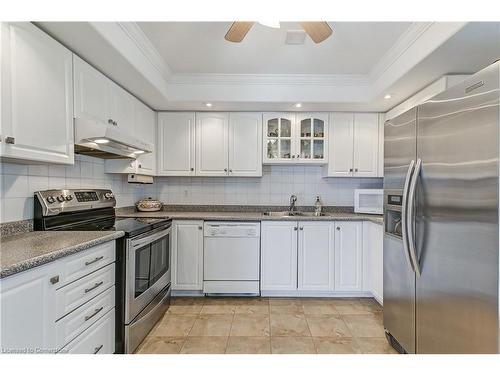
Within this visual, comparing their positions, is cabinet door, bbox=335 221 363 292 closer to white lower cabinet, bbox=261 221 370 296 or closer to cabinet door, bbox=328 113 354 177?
white lower cabinet, bbox=261 221 370 296

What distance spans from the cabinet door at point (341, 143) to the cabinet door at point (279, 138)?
45 centimetres

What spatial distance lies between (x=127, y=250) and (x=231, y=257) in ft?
4.26

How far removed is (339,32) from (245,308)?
2602 millimetres

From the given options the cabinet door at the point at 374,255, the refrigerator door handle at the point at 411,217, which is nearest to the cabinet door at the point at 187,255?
the cabinet door at the point at 374,255

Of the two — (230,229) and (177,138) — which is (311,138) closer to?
(230,229)

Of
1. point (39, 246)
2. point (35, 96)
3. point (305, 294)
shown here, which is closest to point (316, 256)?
point (305, 294)

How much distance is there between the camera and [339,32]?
2.06 metres

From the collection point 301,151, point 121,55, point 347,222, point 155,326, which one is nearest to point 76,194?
point 121,55

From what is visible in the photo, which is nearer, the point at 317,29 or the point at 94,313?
the point at 94,313

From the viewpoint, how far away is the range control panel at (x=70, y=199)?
1.89 meters

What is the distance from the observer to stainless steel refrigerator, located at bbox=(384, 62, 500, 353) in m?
1.18

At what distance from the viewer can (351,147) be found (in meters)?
3.29

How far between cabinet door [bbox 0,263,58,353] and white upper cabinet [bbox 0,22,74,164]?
0.65 metres
